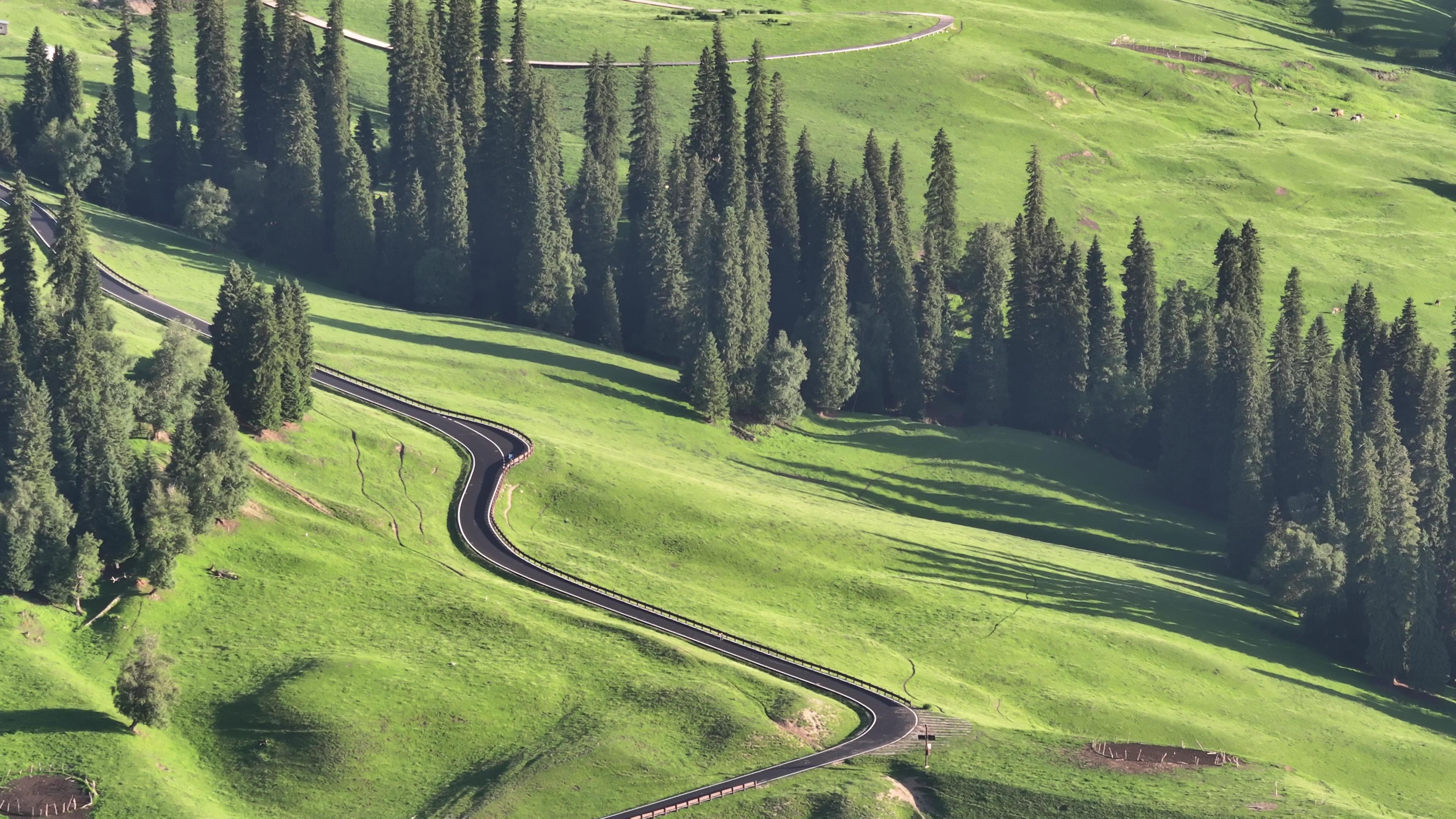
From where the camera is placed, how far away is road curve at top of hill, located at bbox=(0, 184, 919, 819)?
313 ft

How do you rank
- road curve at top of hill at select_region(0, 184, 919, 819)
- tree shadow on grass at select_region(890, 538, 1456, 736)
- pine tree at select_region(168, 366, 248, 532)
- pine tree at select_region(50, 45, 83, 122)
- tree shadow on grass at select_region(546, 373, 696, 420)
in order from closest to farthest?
road curve at top of hill at select_region(0, 184, 919, 819) < pine tree at select_region(168, 366, 248, 532) < tree shadow on grass at select_region(890, 538, 1456, 736) < tree shadow on grass at select_region(546, 373, 696, 420) < pine tree at select_region(50, 45, 83, 122)

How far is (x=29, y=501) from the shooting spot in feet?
331

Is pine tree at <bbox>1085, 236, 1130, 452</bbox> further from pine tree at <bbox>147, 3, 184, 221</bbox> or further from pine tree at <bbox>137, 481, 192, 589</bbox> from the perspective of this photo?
pine tree at <bbox>137, 481, 192, 589</bbox>

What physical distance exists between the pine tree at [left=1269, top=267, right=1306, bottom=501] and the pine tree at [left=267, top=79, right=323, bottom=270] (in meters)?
100

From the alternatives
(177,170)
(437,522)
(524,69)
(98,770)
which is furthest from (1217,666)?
(177,170)

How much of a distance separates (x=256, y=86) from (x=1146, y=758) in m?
135

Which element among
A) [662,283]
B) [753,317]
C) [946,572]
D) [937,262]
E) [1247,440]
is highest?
[937,262]

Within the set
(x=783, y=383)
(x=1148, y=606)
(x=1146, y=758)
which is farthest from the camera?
(x=783, y=383)

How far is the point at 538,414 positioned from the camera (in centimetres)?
14738

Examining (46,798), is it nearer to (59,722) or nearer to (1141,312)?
(59,722)

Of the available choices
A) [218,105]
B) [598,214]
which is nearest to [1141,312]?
[598,214]

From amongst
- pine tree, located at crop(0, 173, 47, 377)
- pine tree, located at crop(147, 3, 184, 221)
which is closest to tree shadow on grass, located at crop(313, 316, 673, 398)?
pine tree, located at crop(0, 173, 47, 377)

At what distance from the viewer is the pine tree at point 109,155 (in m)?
182

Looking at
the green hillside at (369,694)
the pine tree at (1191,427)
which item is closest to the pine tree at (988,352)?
the pine tree at (1191,427)
